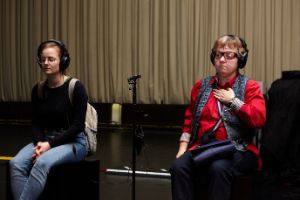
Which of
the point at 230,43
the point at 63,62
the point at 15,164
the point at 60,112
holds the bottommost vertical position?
the point at 15,164

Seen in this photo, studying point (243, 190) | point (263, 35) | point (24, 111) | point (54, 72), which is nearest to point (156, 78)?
point (263, 35)

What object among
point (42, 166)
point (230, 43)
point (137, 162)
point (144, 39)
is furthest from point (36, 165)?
point (144, 39)

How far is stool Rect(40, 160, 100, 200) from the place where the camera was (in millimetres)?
3410

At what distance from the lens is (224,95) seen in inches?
124

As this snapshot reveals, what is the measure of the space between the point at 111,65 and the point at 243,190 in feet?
20.2

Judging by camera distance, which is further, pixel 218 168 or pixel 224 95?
pixel 224 95

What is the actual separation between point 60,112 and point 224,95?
1.19 metres

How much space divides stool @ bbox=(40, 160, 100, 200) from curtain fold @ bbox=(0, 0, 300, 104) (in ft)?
16.0

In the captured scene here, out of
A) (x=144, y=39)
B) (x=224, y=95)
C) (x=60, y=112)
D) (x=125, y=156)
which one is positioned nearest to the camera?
(x=224, y=95)

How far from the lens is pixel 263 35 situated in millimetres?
7891

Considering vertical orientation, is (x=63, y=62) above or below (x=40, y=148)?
above

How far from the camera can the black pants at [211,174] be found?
297 cm

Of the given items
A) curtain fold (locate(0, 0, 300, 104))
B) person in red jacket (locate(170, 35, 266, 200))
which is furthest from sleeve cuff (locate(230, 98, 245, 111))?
curtain fold (locate(0, 0, 300, 104))

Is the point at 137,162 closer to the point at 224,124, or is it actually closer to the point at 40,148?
the point at 40,148
